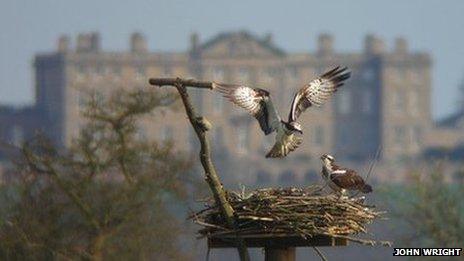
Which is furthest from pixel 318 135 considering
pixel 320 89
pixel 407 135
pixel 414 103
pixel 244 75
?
pixel 320 89

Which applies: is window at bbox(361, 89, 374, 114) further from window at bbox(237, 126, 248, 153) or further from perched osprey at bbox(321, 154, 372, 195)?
perched osprey at bbox(321, 154, 372, 195)

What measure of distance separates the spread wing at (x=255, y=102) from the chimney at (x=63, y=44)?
170169 mm

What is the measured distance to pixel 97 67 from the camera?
178250mm

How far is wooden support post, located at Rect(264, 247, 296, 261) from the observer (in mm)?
11516

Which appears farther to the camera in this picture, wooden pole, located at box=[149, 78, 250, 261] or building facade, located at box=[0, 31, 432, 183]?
building facade, located at box=[0, 31, 432, 183]

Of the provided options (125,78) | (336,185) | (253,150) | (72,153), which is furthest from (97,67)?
(336,185)

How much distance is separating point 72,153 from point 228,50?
490 feet

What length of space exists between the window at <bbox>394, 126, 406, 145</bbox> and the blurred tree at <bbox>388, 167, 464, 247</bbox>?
12915cm

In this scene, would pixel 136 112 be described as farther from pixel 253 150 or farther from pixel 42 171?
pixel 253 150

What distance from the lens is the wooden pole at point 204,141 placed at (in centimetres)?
1128

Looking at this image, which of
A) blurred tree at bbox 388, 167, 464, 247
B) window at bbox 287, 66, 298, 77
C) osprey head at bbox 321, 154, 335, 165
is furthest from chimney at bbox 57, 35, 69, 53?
osprey head at bbox 321, 154, 335, 165

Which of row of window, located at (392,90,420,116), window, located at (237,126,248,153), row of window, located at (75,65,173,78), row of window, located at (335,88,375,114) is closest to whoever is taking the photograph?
window, located at (237,126,248,153)

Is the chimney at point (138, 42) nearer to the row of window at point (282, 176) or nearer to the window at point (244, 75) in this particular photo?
the window at point (244, 75)

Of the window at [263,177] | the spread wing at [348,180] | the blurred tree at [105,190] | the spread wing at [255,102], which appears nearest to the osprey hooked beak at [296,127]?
the spread wing at [255,102]
